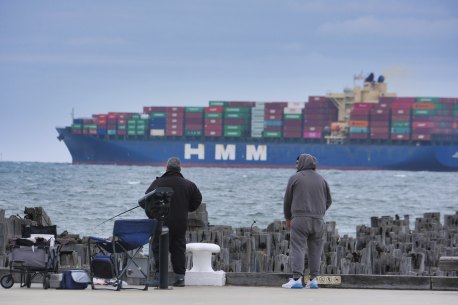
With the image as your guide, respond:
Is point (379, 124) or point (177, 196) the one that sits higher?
point (379, 124)

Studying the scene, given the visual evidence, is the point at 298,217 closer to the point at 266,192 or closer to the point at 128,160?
the point at 266,192

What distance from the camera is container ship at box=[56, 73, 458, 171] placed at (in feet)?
486

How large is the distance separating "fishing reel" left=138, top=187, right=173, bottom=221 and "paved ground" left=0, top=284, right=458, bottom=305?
0.70 metres

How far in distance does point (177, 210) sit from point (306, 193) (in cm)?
125

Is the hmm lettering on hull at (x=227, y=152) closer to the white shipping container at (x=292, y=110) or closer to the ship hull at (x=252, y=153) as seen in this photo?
the ship hull at (x=252, y=153)

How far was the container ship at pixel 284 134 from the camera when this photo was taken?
148000mm

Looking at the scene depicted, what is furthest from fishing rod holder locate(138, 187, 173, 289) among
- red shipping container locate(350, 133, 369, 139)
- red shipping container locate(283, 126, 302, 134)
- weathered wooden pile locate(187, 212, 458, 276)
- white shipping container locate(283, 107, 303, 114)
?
white shipping container locate(283, 107, 303, 114)

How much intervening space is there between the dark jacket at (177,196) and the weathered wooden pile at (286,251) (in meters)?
1.16

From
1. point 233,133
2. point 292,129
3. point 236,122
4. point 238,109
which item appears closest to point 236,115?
point 238,109

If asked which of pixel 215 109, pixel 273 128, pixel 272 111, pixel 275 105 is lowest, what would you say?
pixel 273 128

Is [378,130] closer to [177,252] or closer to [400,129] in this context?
[400,129]

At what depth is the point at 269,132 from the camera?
15125 cm

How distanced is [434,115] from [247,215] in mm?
106902

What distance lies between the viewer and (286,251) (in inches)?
668
